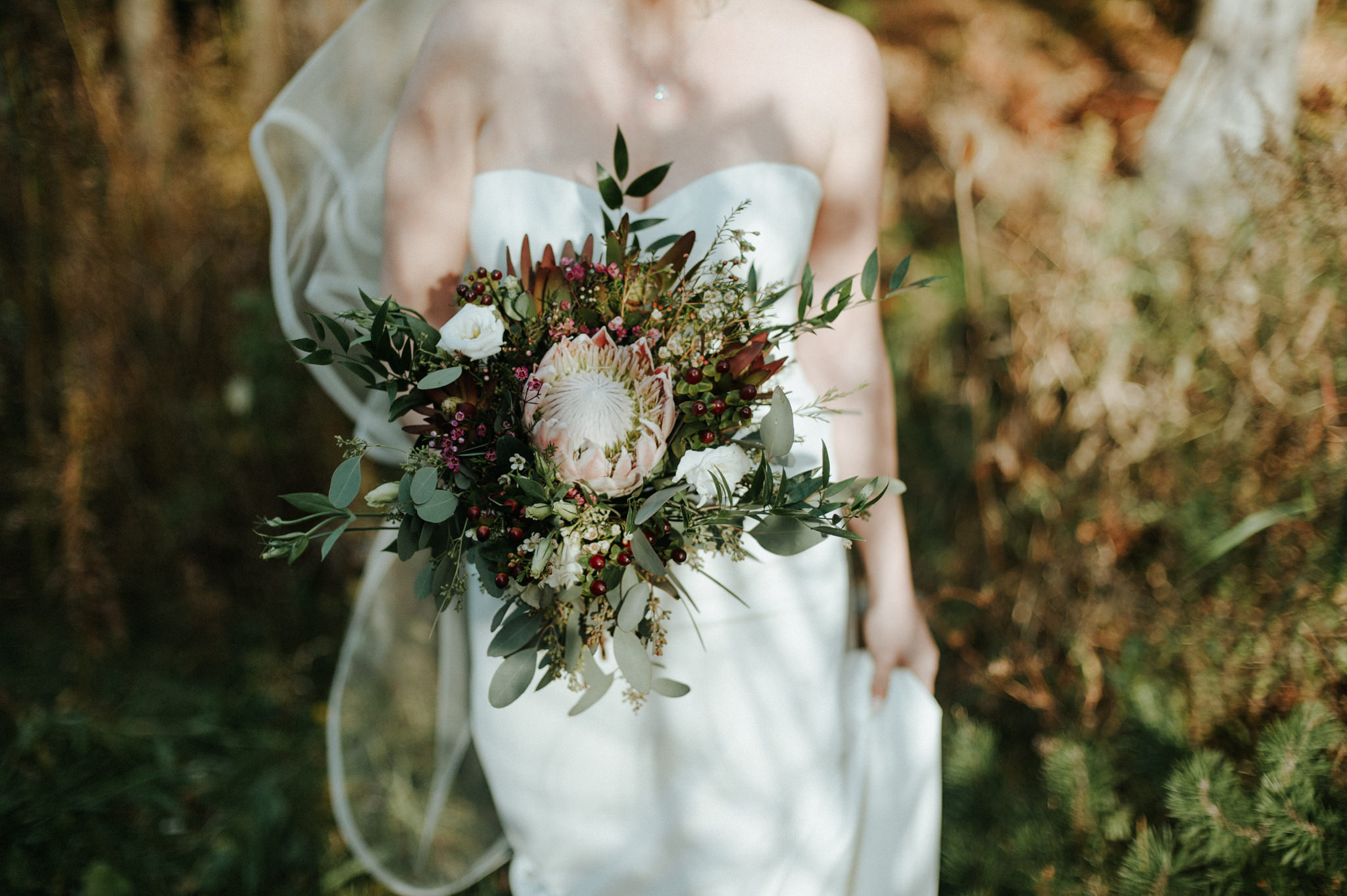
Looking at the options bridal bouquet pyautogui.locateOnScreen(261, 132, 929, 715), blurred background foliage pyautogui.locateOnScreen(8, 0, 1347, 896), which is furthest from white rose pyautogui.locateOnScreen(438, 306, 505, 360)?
blurred background foliage pyautogui.locateOnScreen(8, 0, 1347, 896)

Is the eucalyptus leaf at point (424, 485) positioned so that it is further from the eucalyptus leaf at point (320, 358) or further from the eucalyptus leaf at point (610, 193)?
the eucalyptus leaf at point (610, 193)

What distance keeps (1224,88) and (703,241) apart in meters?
2.49

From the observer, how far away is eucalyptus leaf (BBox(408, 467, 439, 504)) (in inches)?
33.4

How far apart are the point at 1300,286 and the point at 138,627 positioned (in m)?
3.94

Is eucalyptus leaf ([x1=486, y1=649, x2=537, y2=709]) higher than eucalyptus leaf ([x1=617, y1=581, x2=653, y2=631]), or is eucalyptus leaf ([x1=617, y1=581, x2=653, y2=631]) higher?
eucalyptus leaf ([x1=617, y1=581, x2=653, y2=631])

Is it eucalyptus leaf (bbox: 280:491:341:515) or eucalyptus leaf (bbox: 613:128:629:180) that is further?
eucalyptus leaf (bbox: 613:128:629:180)

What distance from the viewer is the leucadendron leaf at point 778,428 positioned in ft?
2.94

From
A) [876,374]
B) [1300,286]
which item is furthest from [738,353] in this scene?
[1300,286]

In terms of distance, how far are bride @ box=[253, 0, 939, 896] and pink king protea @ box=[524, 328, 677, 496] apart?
419mm

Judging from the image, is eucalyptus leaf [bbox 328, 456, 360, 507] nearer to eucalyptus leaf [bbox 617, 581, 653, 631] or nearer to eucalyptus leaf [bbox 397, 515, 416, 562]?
eucalyptus leaf [bbox 397, 515, 416, 562]

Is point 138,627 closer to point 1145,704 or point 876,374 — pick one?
point 876,374

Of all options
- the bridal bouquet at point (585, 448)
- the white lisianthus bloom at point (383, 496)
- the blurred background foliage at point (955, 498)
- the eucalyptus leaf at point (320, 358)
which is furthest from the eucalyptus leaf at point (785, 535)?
the blurred background foliage at point (955, 498)

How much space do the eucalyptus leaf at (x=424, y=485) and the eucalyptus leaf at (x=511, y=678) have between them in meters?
0.26

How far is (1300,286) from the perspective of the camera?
1974mm
